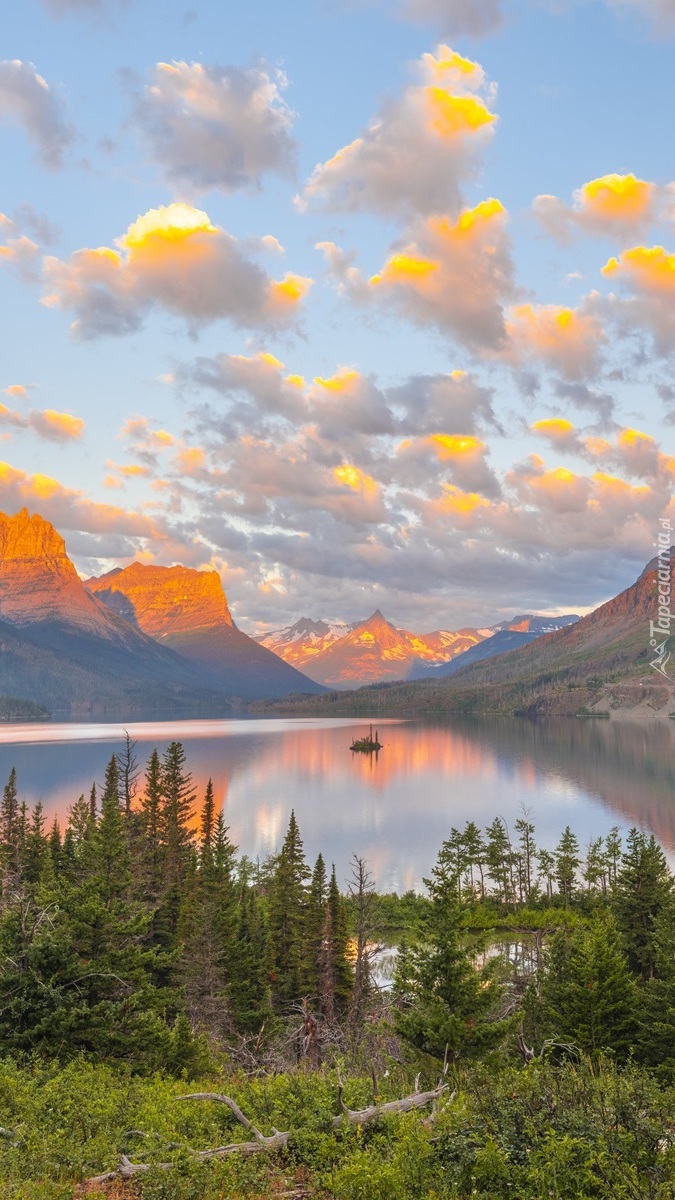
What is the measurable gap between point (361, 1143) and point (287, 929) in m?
45.7

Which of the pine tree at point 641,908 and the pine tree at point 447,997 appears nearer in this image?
the pine tree at point 447,997

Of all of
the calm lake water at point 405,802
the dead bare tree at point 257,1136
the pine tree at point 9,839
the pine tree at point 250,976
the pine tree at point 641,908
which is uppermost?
the dead bare tree at point 257,1136

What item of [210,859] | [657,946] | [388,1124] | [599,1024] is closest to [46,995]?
[388,1124]

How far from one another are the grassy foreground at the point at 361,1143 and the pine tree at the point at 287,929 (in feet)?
124

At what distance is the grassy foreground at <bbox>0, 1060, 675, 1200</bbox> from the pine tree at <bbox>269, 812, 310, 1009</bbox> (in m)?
37.7

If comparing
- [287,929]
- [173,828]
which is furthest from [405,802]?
[287,929]

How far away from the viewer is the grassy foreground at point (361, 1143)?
10.5 metres

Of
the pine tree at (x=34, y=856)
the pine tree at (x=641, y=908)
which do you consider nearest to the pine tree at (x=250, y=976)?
the pine tree at (x=34, y=856)

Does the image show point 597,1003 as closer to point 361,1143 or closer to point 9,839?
point 361,1143

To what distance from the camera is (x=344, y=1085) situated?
1564 cm

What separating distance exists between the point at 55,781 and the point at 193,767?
4001 centimetres

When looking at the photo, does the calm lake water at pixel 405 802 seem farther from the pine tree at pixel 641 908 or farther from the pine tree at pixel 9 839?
the pine tree at pixel 641 908

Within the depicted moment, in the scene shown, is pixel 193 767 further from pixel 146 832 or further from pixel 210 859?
pixel 210 859

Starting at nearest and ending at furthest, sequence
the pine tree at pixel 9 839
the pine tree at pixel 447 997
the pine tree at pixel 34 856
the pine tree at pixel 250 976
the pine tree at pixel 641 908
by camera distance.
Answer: the pine tree at pixel 447 997
the pine tree at pixel 641 908
the pine tree at pixel 250 976
the pine tree at pixel 34 856
the pine tree at pixel 9 839
